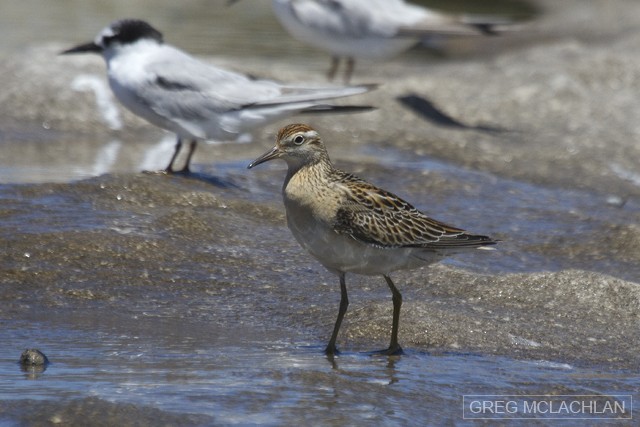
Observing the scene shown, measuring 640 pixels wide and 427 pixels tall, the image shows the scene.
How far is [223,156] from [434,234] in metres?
4.97

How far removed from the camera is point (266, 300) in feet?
21.9

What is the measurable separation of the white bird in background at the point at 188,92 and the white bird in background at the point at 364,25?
2.88 metres

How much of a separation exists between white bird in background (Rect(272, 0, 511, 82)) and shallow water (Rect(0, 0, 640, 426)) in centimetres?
200

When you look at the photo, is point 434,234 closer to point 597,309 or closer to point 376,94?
point 597,309

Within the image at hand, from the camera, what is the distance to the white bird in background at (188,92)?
897cm

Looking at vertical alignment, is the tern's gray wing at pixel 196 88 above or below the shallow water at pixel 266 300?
above

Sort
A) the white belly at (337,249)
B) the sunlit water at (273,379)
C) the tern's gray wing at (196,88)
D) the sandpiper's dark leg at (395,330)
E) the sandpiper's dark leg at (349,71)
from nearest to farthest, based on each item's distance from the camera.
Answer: the sunlit water at (273,379) → the white belly at (337,249) → the sandpiper's dark leg at (395,330) → the tern's gray wing at (196,88) → the sandpiper's dark leg at (349,71)

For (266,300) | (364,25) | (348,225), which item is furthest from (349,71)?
(348,225)

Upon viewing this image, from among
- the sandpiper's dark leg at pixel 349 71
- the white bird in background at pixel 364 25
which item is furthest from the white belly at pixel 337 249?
the sandpiper's dark leg at pixel 349 71

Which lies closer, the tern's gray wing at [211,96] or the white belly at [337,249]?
the white belly at [337,249]

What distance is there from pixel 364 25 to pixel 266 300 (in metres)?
6.12

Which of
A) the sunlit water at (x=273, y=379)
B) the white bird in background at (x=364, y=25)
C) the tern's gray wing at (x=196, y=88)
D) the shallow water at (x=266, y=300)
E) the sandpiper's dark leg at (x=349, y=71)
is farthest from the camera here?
the sandpiper's dark leg at (x=349, y=71)

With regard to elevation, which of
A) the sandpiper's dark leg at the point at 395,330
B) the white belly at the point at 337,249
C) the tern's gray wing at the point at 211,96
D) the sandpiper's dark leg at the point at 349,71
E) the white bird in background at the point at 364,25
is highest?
the white bird in background at the point at 364,25

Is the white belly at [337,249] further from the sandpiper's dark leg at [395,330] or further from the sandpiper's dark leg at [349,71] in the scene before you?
the sandpiper's dark leg at [349,71]
